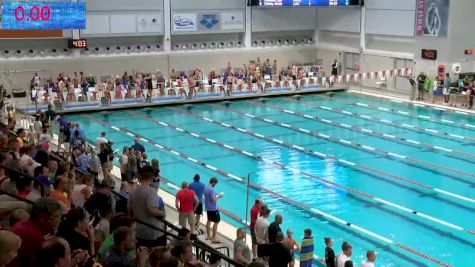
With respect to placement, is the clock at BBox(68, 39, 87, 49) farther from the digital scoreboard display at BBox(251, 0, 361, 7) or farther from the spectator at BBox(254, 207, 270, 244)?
the spectator at BBox(254, 207, 270, 244)

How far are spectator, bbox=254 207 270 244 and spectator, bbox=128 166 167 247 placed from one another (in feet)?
12.4

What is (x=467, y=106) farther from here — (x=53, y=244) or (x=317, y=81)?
(x=53, y=244)

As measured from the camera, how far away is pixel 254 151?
67.6ft

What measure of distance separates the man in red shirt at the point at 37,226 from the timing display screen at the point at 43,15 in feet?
76.4

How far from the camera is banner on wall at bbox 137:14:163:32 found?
3192cm

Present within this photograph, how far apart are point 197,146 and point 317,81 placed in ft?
43.0

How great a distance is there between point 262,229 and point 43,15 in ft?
65.3

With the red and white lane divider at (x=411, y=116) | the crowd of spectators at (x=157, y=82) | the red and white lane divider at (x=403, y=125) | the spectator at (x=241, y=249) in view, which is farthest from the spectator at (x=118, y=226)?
the crowd of spectators at (x=157, y=82)

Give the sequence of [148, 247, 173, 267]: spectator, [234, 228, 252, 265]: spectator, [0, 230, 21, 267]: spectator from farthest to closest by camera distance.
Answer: [234, 228, 252, 265]: spectator
[148, 247, 173, 267]: spectator
[0, 230, 21, 267]: spectator

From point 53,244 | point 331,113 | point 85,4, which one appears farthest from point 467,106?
point 53,244

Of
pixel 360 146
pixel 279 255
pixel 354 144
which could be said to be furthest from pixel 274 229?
pixel 354 144

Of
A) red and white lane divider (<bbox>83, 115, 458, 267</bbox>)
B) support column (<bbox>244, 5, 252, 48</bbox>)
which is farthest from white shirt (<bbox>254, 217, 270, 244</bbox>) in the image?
support column (<bbox>244, 5, 252, 48</bbox>)

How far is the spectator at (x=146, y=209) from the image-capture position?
6957 mm

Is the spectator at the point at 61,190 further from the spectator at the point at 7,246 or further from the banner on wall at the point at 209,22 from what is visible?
the banner on wall at the point at 209,22
